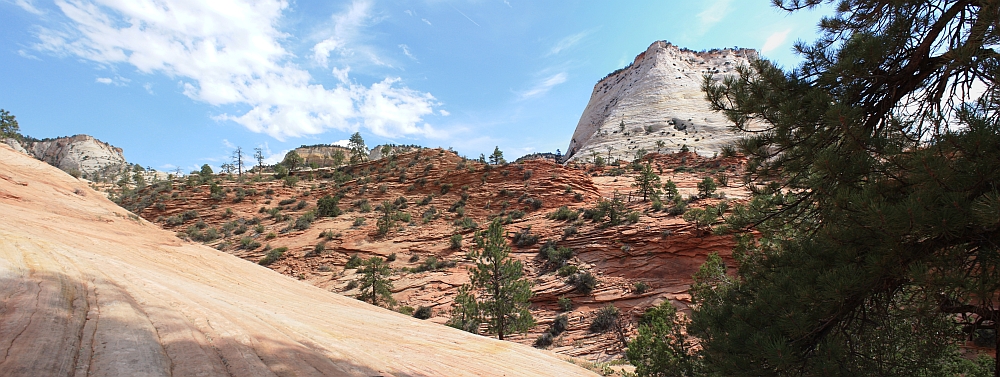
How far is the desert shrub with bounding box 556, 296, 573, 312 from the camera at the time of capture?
2019 centimetres

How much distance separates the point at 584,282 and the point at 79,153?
128m

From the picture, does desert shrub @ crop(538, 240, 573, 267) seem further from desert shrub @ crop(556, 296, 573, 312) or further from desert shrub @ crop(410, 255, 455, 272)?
desert shrub @ crop(410, 255, 455, 272)

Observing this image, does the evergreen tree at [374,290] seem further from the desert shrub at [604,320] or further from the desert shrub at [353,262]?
the desert shrub at [604,320]

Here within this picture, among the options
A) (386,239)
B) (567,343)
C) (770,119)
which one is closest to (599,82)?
(386,239)

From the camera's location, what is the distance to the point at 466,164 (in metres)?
42.3

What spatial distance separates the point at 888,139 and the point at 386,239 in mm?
28409

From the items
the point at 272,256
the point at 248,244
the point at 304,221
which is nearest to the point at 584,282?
the point at 272,256

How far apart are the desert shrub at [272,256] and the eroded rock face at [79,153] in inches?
3682

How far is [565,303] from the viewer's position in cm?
2028

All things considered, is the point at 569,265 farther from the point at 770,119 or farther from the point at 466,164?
the point at 466,164

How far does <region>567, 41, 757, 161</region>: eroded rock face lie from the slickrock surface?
13570 millimetres

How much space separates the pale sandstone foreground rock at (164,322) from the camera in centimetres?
317

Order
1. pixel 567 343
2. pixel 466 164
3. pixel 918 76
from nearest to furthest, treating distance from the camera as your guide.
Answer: pixel 918 76
pixel 567 343
pixel 466 164

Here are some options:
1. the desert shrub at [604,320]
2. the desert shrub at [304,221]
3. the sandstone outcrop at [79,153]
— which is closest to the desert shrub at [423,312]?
the desert shrub at [604,320]
